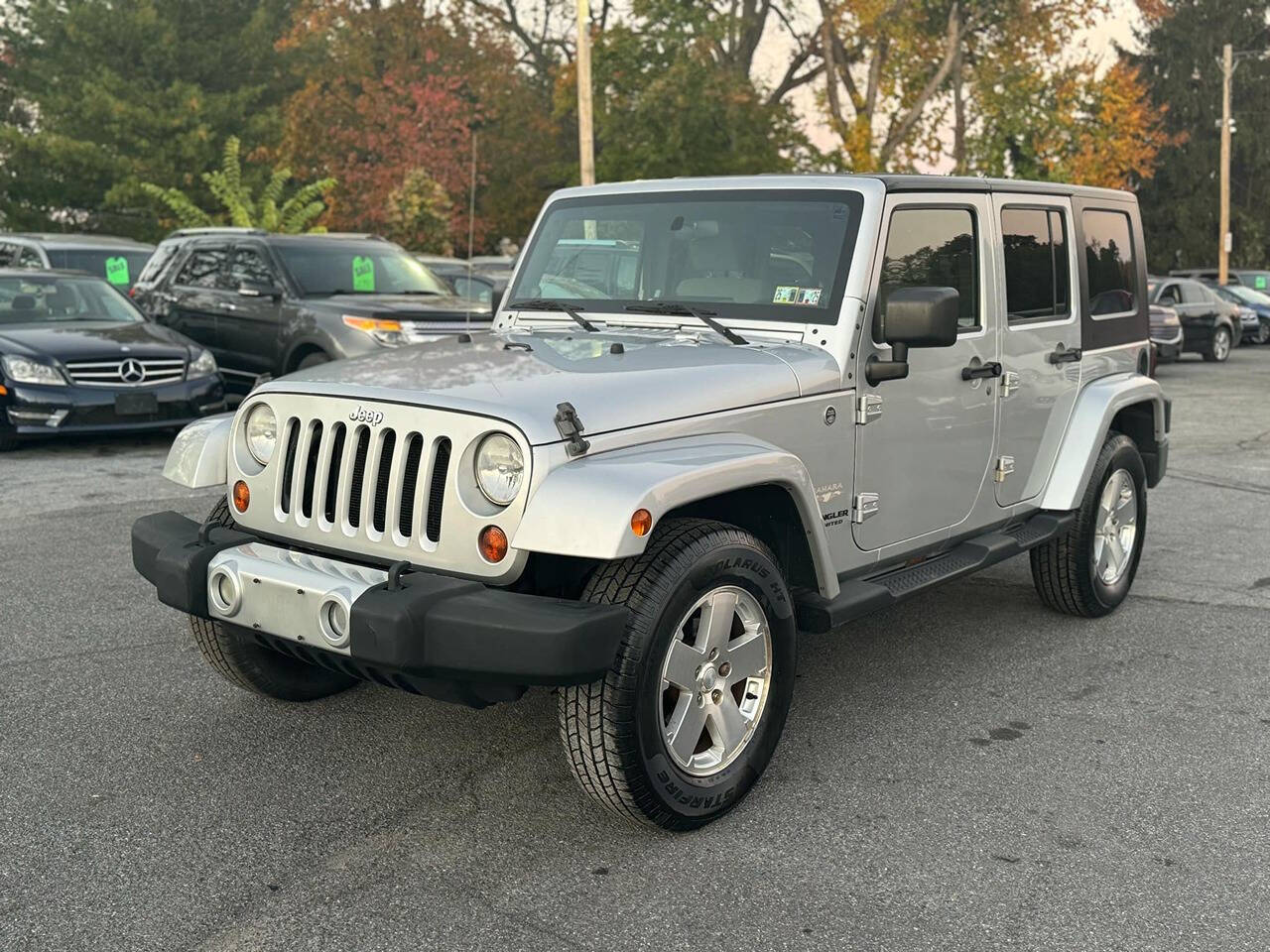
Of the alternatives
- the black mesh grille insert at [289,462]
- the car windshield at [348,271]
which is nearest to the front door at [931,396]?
the black mesh grille insert at [289,462]

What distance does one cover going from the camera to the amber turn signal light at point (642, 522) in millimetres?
3336

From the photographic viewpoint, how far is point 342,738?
445 cm

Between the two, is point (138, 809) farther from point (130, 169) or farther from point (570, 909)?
point (130, 169)

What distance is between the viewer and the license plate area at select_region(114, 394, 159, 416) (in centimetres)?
1052

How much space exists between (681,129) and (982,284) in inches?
933

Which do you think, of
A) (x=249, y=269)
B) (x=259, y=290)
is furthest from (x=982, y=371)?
(x=249, y=269)

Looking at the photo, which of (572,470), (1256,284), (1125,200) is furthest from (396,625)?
(1256,284)

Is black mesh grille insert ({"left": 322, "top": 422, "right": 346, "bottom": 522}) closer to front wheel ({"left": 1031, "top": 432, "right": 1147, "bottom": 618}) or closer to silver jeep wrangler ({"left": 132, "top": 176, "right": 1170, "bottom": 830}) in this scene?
silver jeep wrangler ({"left": 132, "top": 176, "right": 1170, "bottom": 830})

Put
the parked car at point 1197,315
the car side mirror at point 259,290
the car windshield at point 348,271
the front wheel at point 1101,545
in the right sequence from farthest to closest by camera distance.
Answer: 1. the parked car at point 1197,315
2. the car windshield at point 348,271
3. the car side mirror at point 259,290
4. the front wheel at point 1101,545

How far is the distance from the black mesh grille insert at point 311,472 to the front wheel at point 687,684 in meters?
0.95

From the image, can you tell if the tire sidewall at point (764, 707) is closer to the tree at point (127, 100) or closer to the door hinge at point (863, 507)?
the door hinge at point (863, 507)

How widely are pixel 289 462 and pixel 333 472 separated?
207 millimetres

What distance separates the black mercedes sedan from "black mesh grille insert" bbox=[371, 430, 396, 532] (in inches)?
298

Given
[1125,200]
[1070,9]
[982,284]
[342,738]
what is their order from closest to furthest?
[342,738] < [982,284] < [1125,200] < [1070,9]
